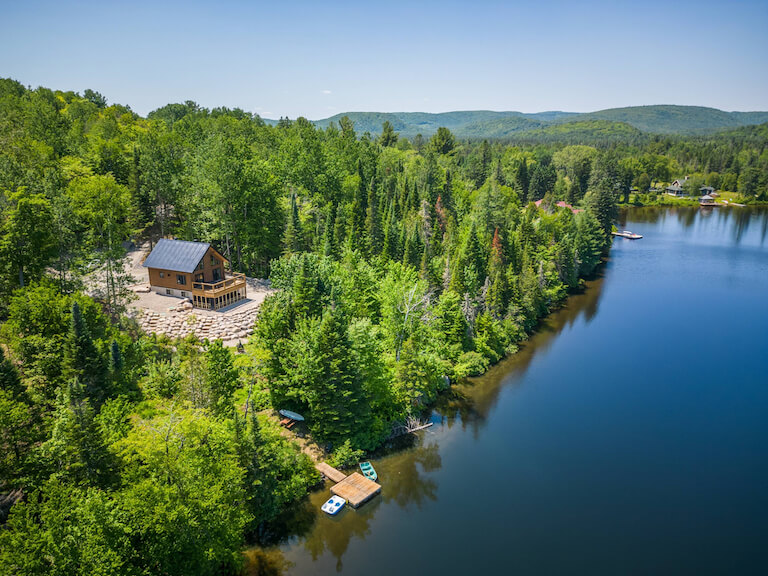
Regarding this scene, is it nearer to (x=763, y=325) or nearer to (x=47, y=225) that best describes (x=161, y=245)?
(x=47, y=225)

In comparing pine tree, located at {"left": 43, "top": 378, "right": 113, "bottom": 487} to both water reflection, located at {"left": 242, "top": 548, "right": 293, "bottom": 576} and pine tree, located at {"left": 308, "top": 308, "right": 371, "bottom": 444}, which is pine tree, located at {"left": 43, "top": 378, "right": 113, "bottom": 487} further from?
pine tree, located at {"left": 308, "top": 308, "right": 371, "bottom": 444}

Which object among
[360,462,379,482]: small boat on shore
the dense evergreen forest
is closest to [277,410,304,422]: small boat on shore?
the dense evergreen forest

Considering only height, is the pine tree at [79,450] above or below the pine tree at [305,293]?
below

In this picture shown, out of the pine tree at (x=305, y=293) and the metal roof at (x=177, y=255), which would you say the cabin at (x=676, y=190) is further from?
the pine tree at (x=305, y=293)

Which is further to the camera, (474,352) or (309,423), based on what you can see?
(474,352)

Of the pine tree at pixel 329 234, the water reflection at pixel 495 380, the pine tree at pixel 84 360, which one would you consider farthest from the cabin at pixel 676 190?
the pine tree at pixel 84 360

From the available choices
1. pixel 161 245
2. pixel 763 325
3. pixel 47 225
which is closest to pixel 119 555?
pixel 47 225
